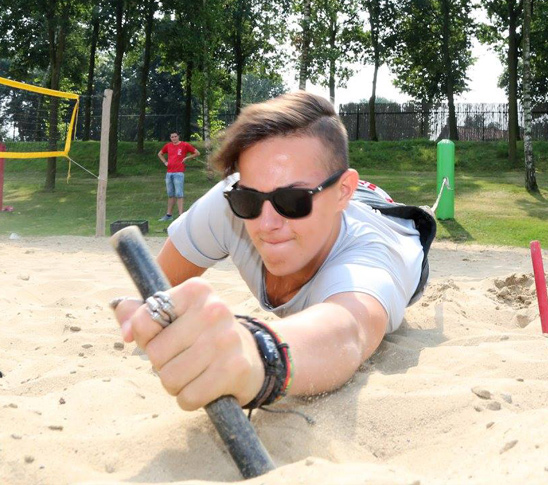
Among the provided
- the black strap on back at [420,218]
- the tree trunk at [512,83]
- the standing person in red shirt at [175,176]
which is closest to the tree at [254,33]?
the tree trunk at [512,83]

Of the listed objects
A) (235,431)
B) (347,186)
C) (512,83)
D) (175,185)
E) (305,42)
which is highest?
(305,42)

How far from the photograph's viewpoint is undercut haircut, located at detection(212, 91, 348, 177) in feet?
8.41

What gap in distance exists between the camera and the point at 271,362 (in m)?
1.89

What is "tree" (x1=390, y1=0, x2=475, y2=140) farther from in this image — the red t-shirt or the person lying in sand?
the person lying in sand

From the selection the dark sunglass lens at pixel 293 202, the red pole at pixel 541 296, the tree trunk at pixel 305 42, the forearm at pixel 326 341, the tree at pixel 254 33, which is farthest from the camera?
the tree at pixel 254 33

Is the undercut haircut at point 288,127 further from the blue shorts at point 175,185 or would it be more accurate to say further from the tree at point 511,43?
the tree at point 511,43

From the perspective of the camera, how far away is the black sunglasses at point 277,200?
2.51 metres

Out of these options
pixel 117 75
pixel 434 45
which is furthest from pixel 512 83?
pixel 117 75

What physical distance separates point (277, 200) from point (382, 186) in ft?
54.7

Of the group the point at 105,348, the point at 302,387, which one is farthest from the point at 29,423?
the point at 105,348

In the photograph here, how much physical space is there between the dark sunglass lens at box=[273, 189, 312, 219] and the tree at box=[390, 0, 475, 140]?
2793cm

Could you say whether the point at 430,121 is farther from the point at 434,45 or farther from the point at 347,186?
the point at 347,186

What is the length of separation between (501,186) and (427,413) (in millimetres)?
17222

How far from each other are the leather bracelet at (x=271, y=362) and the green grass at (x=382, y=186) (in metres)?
5.39
